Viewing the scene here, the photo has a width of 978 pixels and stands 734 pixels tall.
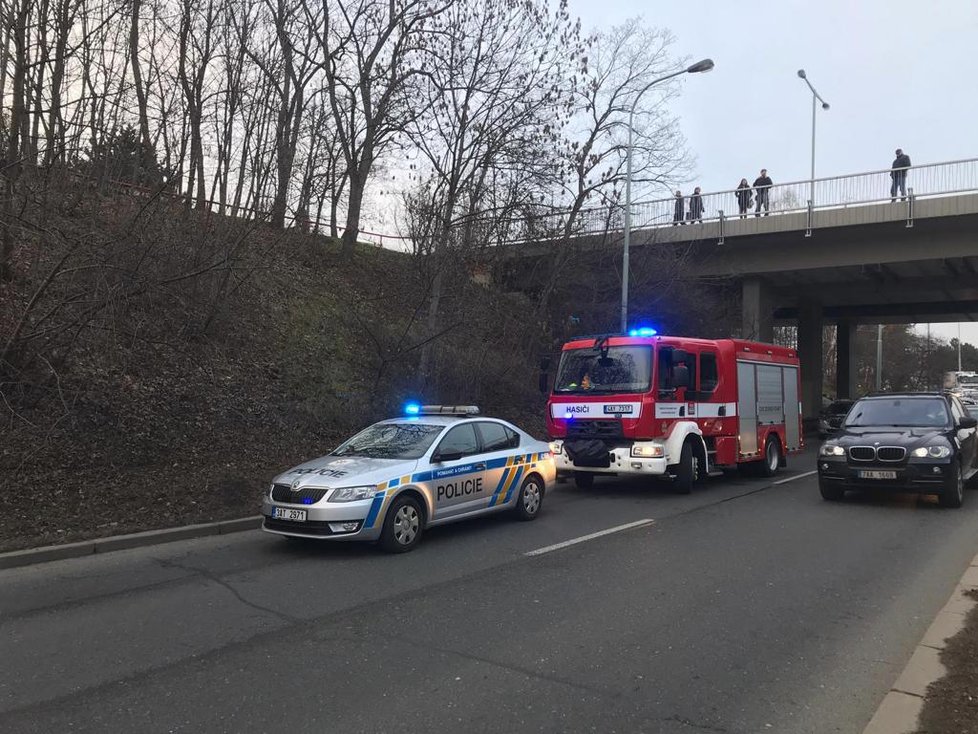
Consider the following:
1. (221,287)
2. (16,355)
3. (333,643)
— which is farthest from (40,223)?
(333,643)

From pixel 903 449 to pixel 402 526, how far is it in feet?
24.8

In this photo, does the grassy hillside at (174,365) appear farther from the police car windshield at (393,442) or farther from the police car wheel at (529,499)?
the police car wheel at (529,499)

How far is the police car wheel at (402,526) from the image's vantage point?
7.75 meters

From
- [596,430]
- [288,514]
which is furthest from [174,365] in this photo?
[596,430]

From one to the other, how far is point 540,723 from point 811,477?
1329 cm

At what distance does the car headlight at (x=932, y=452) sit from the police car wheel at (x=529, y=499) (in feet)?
18.2

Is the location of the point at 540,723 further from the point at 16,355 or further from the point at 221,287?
the point at 221,287

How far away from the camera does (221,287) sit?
14695 mm

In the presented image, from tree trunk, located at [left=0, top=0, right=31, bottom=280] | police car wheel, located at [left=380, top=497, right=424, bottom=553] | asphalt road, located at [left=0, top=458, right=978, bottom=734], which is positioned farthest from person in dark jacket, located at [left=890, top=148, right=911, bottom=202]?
tree trunk, located at [left=0, top=0, right=31, bottom=280]

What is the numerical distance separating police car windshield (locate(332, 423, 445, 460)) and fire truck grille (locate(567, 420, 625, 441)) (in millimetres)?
4398

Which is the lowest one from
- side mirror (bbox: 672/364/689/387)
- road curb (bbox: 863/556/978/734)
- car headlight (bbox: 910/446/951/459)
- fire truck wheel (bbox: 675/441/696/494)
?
road curb (bbox: 863/556/978/734)

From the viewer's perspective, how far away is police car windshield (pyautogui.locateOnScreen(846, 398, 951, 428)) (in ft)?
38.2

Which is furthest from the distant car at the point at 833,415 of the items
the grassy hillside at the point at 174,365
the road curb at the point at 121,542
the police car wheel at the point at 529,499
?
the road curb at the point at 121,542

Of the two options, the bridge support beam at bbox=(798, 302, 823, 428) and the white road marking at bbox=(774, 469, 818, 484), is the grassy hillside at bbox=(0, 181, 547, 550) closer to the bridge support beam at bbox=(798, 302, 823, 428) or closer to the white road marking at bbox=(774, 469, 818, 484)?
the white road marking at bbox=(774, 469, 818, 484)
